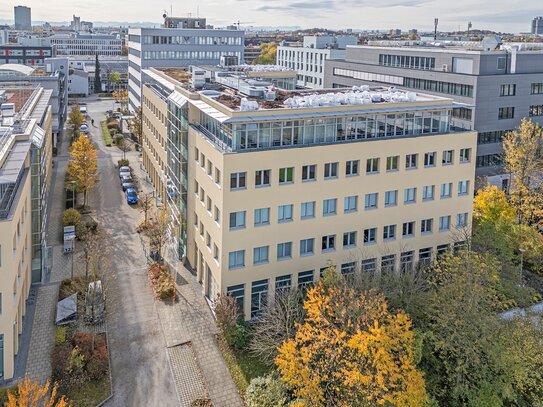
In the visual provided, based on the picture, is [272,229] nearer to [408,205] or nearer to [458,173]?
[408,205]

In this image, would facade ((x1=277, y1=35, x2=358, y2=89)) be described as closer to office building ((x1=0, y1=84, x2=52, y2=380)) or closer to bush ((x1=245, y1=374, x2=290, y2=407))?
office building ((x1=0, y1=84, x2=52, y2=380))

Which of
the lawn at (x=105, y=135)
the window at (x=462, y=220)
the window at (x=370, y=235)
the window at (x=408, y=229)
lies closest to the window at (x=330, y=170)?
the window at (x=370, y=235)

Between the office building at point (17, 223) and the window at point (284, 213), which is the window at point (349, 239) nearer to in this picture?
the window at point (284, 213)

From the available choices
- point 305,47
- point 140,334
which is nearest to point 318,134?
point 140,334

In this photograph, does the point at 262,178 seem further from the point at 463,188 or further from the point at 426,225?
the point at 463,188

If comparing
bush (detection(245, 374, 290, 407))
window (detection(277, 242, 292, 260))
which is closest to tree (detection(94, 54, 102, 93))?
window (detection(277, 242, 292, 260))
